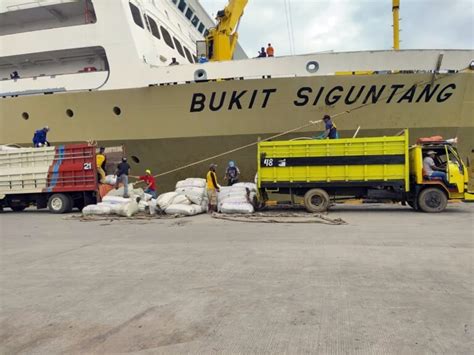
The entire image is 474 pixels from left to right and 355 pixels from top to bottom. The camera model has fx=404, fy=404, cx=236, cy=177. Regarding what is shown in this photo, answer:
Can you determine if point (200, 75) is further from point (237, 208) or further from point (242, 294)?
point (242, 294)

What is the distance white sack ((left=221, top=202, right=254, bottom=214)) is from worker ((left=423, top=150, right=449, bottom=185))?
14.1 ft

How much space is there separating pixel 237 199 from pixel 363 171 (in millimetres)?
3166

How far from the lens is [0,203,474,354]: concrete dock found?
8.46 feet

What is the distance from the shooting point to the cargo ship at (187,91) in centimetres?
1182

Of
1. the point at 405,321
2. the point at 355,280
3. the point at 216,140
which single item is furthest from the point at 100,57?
the point at 405,321

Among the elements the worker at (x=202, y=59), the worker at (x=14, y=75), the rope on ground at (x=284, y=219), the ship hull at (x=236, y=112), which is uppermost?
the worker at (x=202, y=59)

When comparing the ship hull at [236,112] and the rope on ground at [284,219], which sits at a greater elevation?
the ship hull at [236,112]

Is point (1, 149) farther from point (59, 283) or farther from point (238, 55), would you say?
point (238, 55)

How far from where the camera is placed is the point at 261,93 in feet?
39.6

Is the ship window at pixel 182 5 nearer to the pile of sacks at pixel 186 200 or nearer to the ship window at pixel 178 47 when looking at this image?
the ship window at pixel 178 47

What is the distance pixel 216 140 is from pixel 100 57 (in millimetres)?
5389

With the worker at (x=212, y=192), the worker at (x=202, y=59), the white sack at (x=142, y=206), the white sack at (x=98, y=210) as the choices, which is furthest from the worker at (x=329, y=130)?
the white sack at (x=98, y=210)

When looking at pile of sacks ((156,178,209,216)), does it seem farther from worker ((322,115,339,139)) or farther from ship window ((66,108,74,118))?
ship window ((66,108,74,118))

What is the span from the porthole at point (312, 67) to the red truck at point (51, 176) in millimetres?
6744
